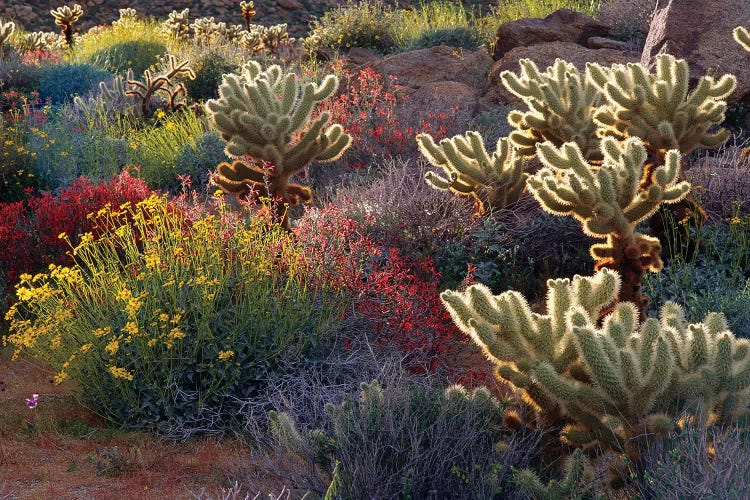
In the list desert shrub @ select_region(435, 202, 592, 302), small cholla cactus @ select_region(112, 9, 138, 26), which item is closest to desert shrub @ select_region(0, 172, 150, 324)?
desert shrub @ select_region(435, 202, 592, 302)

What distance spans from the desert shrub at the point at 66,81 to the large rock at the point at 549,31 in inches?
254

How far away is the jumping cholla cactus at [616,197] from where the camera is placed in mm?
5027

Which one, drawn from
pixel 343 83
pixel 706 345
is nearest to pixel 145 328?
pixel 706 345

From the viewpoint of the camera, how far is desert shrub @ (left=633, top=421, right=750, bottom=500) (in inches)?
122

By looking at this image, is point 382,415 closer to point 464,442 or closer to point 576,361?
point 464,442

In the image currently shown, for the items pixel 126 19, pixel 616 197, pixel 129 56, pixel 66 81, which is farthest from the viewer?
pixel 126 19

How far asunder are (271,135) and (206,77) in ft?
25.4

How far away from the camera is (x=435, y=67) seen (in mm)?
13102

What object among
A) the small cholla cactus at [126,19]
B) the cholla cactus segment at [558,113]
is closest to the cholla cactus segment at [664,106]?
the cholla cactus segment at [558,113]

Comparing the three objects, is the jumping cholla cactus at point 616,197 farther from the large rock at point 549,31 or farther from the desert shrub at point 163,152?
the large rock at point 549,31

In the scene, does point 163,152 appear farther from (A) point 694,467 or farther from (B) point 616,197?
(A) point 694,467

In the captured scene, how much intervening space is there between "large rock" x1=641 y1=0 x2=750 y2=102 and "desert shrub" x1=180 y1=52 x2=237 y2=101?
681cm

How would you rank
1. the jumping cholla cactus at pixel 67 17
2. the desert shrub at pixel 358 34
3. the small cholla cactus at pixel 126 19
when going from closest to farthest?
the jumping cholla cactus at pixel 67 17, the desert shrub at pixel 358 34, the small cholla cactus at pixel 126 19

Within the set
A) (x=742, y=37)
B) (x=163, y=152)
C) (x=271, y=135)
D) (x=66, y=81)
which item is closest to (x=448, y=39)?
(x=66, y=81)
